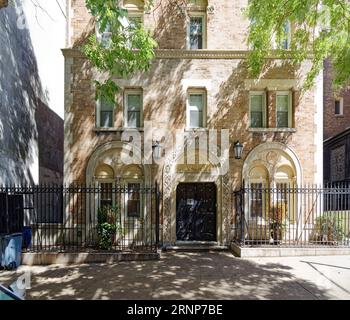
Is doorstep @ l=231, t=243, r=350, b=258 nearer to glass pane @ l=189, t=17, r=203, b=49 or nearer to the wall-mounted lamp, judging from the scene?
the wall-mounted lamp

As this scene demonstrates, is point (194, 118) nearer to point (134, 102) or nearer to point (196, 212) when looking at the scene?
point (134, 102)

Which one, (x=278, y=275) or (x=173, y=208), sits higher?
(x=173, y=208)

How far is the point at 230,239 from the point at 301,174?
400 cm

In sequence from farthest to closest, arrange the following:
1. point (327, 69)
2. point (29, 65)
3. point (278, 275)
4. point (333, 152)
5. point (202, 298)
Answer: point (327, 69) < point (333, 152) < point (29, 65) < point (278, 275) < point (202, 298)

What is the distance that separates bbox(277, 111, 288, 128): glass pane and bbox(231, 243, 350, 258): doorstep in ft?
17.0

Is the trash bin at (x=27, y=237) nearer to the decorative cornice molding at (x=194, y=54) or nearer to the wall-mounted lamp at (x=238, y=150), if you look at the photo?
the decorative cornice molding at (x=194, y=54)

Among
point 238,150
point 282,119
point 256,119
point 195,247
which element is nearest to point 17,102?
point 238,150

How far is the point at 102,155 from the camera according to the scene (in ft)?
44.0

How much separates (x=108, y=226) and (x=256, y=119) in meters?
7.53

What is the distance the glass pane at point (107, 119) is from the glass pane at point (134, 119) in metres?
0.80

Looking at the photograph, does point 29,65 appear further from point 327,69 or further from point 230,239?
point 327,69

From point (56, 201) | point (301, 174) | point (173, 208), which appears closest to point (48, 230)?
point (56, 201)

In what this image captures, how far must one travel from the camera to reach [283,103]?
13898 mm

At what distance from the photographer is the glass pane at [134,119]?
1366cm
